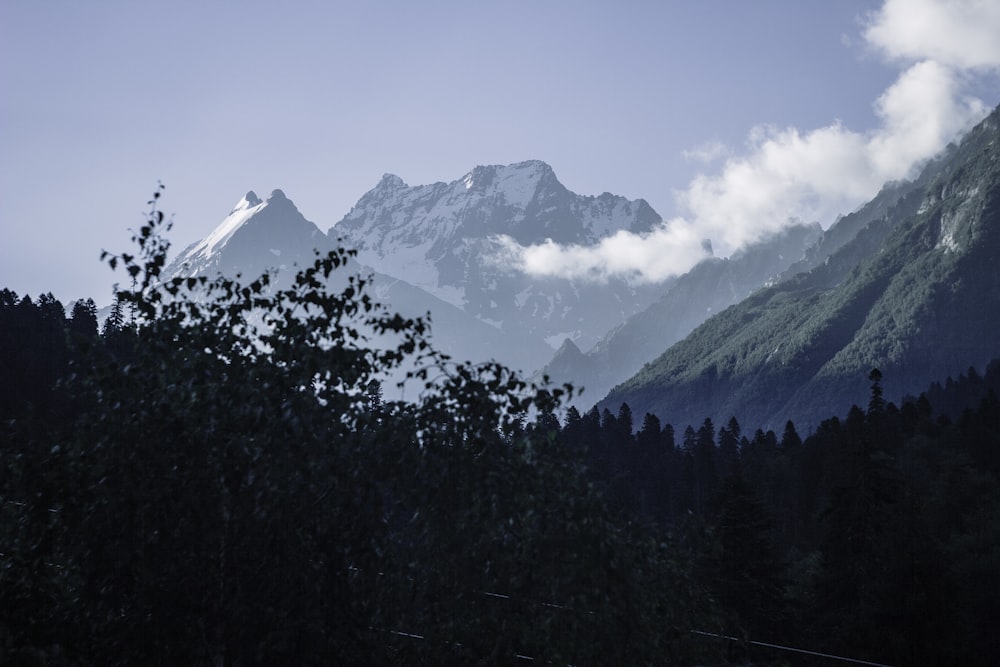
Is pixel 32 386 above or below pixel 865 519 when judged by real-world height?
above

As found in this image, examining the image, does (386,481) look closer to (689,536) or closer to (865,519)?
(689,536)

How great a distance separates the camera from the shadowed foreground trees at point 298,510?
40.0 feet

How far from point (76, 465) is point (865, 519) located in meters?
43.9

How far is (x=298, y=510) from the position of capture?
12.5 m

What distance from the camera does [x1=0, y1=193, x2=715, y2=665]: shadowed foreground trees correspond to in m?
12.2

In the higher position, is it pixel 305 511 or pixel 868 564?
pixel 305 511

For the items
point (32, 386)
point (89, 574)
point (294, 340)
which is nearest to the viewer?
point (89, 574)

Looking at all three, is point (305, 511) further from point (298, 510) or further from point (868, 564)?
point (868, 564)

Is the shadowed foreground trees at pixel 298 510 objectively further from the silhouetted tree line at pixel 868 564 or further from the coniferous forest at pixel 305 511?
the silhouetted tree line at pixel 868 564

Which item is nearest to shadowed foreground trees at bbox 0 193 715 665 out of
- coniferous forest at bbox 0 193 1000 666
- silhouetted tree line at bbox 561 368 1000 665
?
coniferous forest at bbox 0 193 1000 666

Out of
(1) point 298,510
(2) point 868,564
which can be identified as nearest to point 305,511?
(1) point 298,510

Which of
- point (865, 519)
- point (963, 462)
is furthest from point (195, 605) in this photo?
point (963, 462)

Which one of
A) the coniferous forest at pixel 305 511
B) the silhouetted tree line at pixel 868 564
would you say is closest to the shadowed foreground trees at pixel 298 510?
the coniferous forest at pixel 305 511

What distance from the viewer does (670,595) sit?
15750mm
